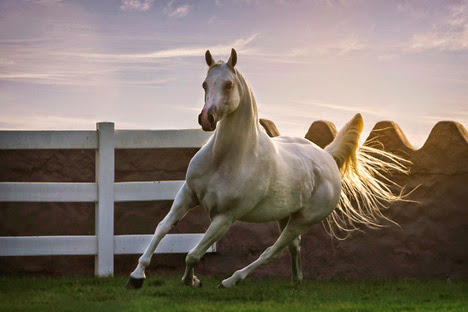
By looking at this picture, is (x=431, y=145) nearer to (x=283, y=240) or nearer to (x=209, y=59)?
(x=283, y=240)

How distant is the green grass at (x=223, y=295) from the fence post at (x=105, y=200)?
341mm

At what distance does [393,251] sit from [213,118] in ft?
12.0

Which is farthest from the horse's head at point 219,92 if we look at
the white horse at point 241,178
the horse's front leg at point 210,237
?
the horse's front leg at point 210,237

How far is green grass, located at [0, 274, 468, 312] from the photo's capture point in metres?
5.41

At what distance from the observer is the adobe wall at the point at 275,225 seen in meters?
7.82

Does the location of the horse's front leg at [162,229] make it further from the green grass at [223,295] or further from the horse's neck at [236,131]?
the horse's neck at [236,131]

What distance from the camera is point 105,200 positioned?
7402mm

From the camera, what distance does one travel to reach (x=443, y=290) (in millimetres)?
7008

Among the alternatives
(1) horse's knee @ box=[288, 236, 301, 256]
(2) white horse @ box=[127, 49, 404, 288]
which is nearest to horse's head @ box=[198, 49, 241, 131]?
(2) white horse @ box=[127, 49, 404, 288]

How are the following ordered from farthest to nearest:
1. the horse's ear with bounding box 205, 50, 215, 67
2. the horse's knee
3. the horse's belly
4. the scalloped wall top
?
the scalloped wall top < the horse's knee < the horse's belly < the horse's ear with bounding box 205, 50, 215, 67

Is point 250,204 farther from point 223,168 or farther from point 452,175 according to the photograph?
point 452,175

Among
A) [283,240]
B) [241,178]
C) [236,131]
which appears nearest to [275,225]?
[283,240]

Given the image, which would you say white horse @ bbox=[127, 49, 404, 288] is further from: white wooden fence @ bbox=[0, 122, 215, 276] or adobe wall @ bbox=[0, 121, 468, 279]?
white wooden fence @ bbox=[0, 122, 215, 276]

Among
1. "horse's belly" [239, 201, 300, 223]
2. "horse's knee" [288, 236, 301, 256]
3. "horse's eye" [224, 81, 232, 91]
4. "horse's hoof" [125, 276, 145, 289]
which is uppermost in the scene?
"horse's eye" [224, 81, 232, 91]
